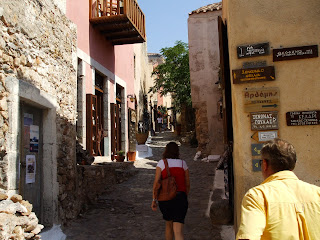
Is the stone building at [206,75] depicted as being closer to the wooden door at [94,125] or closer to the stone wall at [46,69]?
the wooden door at [94,125]

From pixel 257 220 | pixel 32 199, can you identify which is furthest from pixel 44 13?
pixel 257 220

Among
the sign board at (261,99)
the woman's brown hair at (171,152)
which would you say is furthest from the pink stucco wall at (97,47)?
the sign board at (261,99)

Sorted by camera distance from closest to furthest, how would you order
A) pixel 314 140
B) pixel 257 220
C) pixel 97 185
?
pixel 257 220, pixel 314 140, pixel 97 185

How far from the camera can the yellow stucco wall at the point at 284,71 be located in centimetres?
326

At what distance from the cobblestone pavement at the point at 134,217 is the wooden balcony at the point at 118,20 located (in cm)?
474

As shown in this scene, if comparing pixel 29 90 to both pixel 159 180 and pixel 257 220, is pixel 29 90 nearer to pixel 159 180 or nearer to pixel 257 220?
pixel 159 180


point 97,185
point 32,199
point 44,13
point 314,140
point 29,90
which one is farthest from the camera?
point 97,185

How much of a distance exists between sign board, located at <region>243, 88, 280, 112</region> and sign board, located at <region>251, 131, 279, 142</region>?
0.82ft

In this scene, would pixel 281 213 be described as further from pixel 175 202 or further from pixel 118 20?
pixel 118 20

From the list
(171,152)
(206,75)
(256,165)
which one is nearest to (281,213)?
(256,165)

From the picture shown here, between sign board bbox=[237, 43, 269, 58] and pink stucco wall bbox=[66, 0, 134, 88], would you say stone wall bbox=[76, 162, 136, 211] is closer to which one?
pink stucco wall bbox=[66, 0, 134, 88]

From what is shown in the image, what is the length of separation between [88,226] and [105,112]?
5198 millimetres

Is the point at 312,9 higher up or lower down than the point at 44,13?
lower down

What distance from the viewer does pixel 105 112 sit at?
9.90 m
